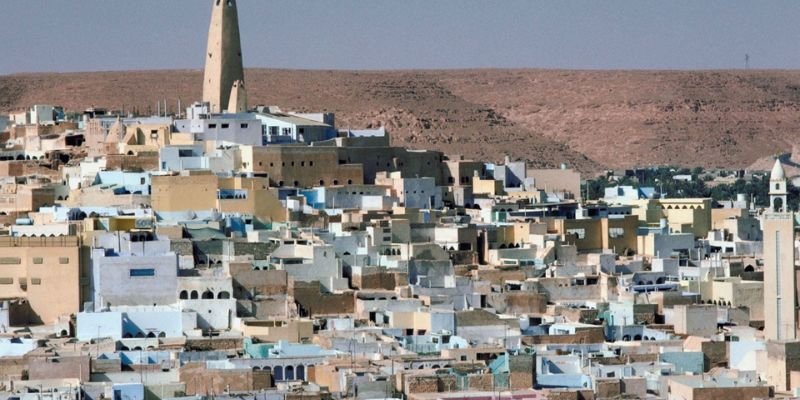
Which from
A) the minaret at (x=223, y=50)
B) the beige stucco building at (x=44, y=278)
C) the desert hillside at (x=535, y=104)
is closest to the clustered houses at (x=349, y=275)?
the beige stucco building at (x=44, y=278)

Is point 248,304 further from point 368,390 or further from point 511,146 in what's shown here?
point 511,146

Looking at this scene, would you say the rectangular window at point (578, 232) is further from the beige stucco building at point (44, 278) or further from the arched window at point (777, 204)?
the beige stucco building at point (44, 278)

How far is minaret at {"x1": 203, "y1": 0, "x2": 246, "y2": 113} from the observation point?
59.9m

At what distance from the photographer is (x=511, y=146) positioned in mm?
112562

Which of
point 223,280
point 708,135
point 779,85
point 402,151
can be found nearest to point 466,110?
point 708,135

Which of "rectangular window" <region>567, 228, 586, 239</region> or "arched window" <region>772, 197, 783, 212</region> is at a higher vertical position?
"arched window" <region>772, 197, 783, 212</region>

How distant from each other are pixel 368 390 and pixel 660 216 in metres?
22.3

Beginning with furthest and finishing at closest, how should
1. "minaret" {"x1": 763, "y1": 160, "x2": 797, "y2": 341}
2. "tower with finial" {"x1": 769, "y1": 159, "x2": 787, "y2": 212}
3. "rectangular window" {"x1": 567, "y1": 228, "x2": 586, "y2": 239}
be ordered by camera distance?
"rectangular window" {"x1": 567, "y1": 228, "x2": 586, "y2": 239} → "tower with finial" {"x1": 769, "y1": 159, "x2": 787, "y2": 212} → "minaret" {"x1": 763, "y1": 160, "x2": 797, "y2": 341}

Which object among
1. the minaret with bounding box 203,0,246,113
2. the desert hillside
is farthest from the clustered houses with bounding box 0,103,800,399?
the desert hillside

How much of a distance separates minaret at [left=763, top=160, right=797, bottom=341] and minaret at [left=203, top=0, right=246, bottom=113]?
905 inches

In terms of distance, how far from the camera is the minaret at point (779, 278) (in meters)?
37.9

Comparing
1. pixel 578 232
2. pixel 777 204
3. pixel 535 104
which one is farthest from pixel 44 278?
pixel 535 104

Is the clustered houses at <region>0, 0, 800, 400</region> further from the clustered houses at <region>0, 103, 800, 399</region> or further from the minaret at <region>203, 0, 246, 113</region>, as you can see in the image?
the minaret at <region>203, 0, 246, 113</region>

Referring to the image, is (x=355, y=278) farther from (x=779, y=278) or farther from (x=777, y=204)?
(x=779, y=278)
